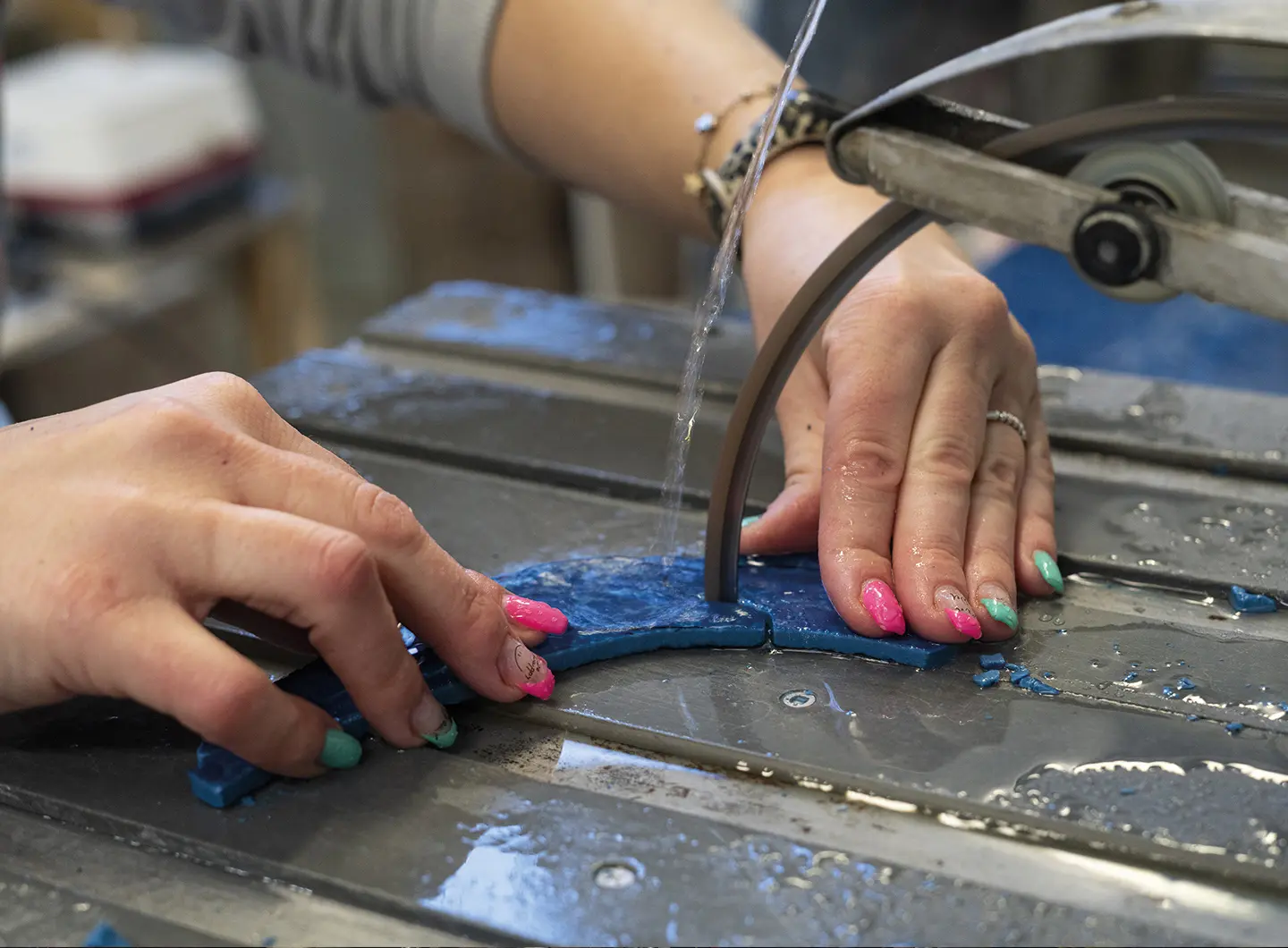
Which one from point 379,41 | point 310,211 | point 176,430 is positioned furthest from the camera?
point 310,211

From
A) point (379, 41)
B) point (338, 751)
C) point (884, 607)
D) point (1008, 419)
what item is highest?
point (379, 41)

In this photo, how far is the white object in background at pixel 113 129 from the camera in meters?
2.73

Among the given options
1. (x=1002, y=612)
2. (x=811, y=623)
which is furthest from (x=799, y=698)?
(x=1002, y=612)

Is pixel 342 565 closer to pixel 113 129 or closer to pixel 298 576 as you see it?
pixel 298 576

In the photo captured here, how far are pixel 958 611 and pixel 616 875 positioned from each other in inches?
14.2

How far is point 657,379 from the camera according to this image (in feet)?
4.85

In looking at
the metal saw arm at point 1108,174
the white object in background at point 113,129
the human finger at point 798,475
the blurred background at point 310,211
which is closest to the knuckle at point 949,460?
the human finger at point 798,475

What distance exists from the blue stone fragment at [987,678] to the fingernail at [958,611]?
0.04 meters

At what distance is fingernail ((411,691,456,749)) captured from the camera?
2.84ft

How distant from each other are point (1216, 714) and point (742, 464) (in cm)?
40

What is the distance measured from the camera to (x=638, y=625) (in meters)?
0.97

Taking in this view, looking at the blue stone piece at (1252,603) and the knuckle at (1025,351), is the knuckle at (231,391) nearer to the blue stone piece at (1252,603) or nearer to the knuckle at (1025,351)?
the knuckle at (1025,351)

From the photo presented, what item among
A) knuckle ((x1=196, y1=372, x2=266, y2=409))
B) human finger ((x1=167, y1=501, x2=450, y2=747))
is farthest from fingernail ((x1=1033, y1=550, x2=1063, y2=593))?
knuckle ((x1=196, y1=372, x2=266, y2=409))

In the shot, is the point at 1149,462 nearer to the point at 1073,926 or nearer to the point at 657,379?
the point at 657,379
